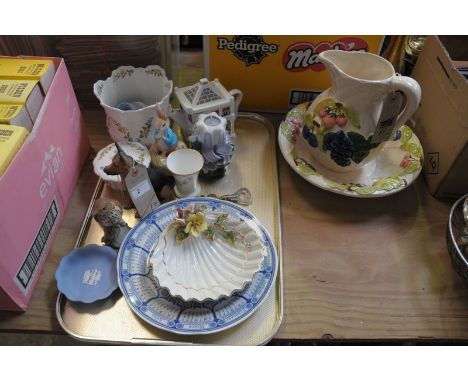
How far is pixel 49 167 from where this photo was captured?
2.03ft

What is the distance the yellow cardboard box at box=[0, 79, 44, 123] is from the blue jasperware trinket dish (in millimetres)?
225

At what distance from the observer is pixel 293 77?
0.83m

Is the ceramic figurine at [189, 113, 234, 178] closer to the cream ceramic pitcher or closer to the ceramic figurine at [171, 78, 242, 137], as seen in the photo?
the ceramic figurine at [171, 78, 242, 137]

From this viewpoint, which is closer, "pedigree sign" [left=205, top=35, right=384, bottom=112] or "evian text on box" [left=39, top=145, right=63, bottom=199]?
"evian text on box" [left=39, top=145, right=63, bottom=199]

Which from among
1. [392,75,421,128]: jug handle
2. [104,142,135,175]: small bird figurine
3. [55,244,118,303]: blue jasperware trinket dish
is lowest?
[55,244,118,303]: blue jasperware trinket dish

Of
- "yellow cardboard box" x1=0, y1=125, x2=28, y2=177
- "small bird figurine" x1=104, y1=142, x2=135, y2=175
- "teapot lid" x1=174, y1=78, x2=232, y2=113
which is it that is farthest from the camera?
"teapot lid" x1=174, y1=78, x2=232, y2=113

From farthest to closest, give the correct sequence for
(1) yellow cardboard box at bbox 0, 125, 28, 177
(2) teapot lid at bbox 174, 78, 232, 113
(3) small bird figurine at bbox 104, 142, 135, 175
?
(2) teapot lid at bbox 174, 78, 232, 113
(3) small bird figurine at bbox 104, 142, 135, 175
(1) yellow cardboard box at bbox 0, 125, 28, 177

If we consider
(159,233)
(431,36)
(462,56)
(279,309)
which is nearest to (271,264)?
(279,309)

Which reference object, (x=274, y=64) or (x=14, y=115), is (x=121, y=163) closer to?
(x=14, y=115)

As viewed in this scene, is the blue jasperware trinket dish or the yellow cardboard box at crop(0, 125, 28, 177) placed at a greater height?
the yellow cardboard box at crop(0, 125, 28, 177)

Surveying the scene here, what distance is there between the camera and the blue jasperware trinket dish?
583mm

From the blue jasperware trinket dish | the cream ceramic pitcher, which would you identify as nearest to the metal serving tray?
the blue jasperware trinket dish

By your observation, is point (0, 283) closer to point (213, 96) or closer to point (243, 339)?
point (243, 339)

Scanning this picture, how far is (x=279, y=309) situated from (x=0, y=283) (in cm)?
39
